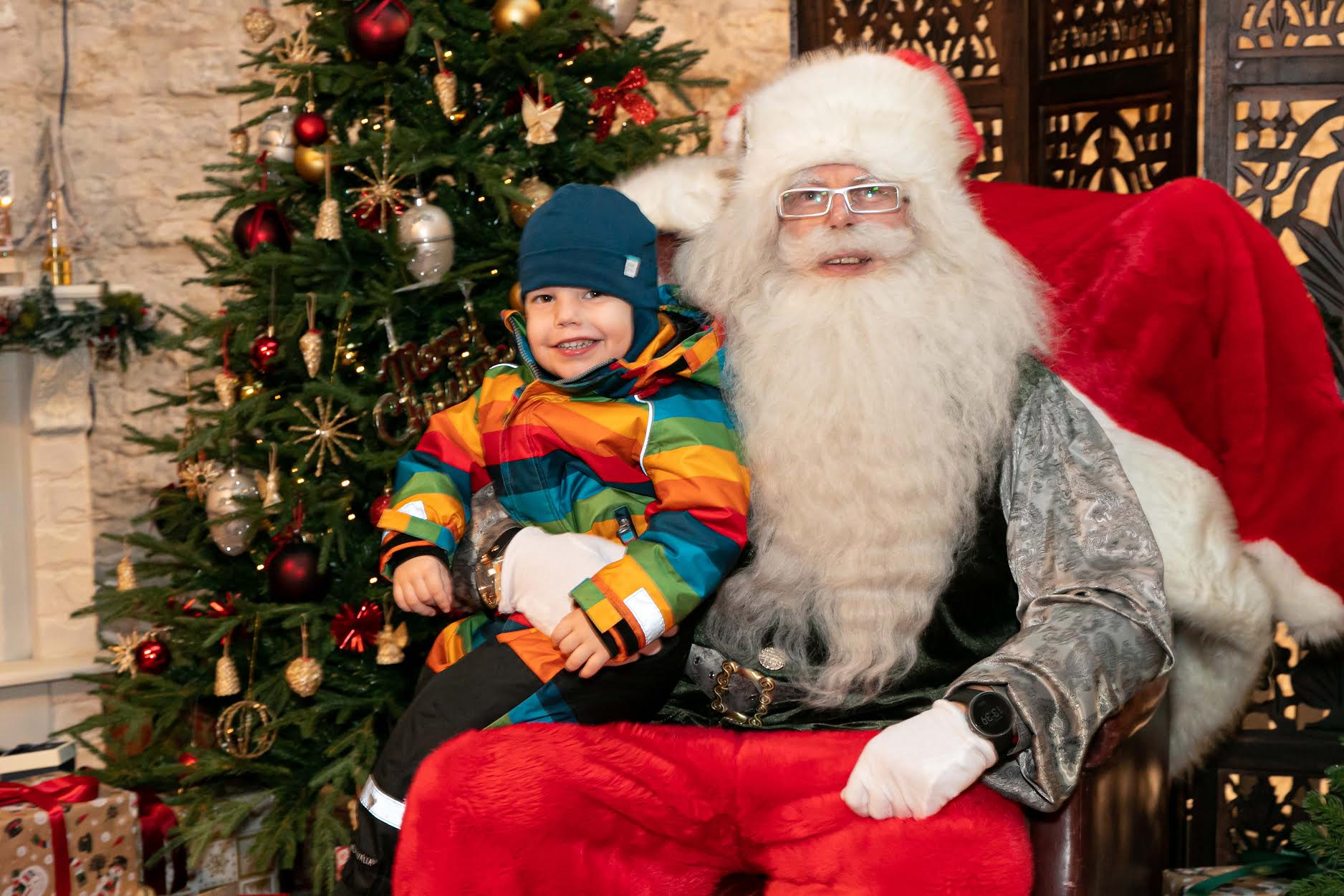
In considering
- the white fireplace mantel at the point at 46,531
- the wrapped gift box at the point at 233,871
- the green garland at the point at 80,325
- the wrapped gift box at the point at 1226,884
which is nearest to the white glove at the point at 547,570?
the wrapped gift box at the point at 233,871

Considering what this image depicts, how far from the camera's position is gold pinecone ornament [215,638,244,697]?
2.64 m

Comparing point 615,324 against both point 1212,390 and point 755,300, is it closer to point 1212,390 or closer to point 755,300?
point 755,300

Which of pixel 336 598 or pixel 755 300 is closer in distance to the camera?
pixel 755 300

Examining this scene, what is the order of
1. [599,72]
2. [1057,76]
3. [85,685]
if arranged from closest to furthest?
[599,72] < [1057,76] < [85,685]

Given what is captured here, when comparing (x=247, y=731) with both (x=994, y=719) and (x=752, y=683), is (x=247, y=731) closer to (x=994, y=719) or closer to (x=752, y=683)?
(x=752, y=683)

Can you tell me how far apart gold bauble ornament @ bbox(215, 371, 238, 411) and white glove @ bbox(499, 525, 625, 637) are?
1.09 meters

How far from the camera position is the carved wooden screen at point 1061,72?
2939 mm

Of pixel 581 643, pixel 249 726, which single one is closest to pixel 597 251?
pixel 581 643

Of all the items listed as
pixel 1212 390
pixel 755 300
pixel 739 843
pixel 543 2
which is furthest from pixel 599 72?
pixel 739 843

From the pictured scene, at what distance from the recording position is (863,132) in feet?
6.41

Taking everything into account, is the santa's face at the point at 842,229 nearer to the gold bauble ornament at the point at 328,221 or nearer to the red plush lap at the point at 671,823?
the red plush lap at the point at 671,823

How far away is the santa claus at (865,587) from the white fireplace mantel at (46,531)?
260cm

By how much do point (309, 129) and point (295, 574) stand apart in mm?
945

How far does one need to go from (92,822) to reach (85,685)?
1305 millimetres
